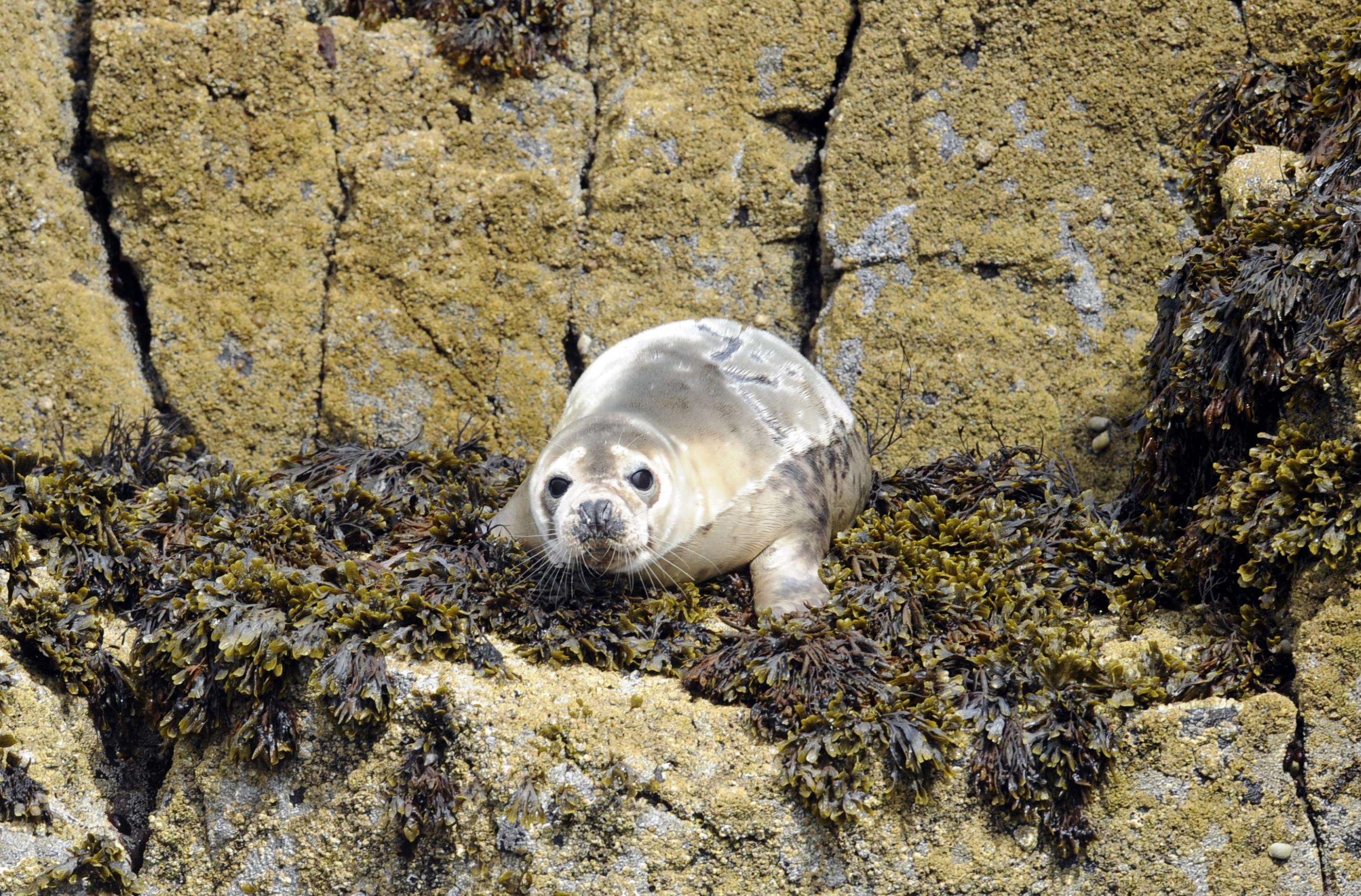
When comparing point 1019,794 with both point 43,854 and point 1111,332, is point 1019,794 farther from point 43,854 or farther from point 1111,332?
point 43,854

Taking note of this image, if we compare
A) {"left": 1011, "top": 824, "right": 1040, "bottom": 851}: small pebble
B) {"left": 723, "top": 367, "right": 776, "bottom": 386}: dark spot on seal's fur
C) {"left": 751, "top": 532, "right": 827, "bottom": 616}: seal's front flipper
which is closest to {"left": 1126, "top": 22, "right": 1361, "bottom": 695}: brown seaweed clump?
{"left": 1011, "top": 824, "right": 1040, "bottom": 851}: small pebble

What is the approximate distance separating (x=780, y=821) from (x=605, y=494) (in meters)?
1.28

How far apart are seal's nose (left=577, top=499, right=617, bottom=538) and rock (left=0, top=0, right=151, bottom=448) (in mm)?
2427

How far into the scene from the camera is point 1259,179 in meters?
5.38

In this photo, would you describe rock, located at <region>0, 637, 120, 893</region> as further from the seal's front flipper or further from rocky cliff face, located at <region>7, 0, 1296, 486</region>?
the seal's front flipper

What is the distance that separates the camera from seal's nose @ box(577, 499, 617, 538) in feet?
15.7

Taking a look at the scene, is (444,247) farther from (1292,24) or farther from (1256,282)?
(1292,24)

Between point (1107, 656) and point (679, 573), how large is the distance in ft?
4.96

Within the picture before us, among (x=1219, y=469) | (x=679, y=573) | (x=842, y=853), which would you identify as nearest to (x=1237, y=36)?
(x=1219, y=469)

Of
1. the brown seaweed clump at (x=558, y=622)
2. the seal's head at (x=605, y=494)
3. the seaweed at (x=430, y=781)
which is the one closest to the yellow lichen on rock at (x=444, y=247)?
the brown seaweed clump at (x=558, y=622)

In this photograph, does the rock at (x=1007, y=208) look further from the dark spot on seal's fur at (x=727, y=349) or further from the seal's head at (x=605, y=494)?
the seal's head at (x=605, y=494)

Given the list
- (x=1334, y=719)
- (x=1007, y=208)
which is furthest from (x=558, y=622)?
(x=1007, y=208)

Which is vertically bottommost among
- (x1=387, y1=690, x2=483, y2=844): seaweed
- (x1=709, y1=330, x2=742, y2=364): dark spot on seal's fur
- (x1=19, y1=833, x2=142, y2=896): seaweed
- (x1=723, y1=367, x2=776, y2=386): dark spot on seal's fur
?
(x1=19, y1=833, x2=142, y2=896): seaweed

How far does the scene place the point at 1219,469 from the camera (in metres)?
4.87
